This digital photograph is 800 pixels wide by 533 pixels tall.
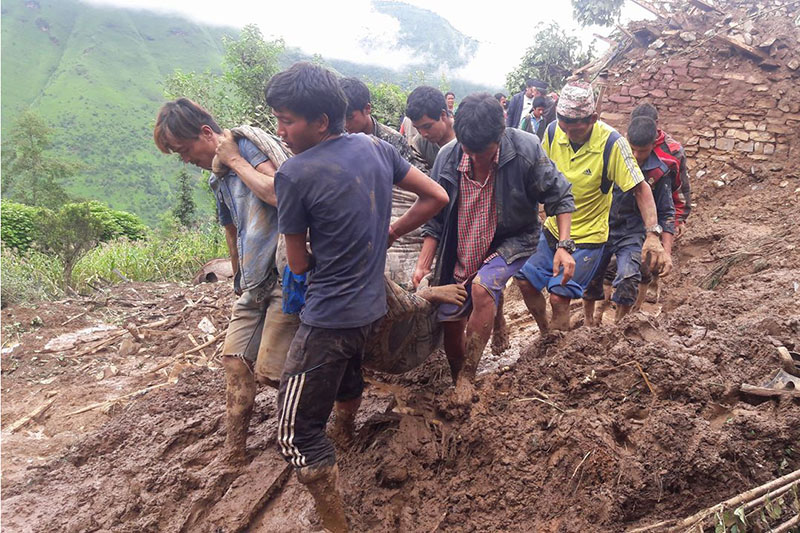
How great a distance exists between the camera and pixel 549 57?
589 inches

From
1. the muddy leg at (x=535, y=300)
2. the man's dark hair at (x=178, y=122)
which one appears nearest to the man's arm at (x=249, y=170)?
the man's dark hair at (x=178, y=122)

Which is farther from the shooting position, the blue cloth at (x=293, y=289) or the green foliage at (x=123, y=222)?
the green foliage at (x=123, y=222)

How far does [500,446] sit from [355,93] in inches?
88.3

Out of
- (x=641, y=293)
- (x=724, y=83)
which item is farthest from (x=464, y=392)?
(x=724, y=83)

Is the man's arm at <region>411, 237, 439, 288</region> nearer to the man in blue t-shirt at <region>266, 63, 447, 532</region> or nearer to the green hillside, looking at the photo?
the man in blue t-shirt at <region>266, 63, 447, 532</region>

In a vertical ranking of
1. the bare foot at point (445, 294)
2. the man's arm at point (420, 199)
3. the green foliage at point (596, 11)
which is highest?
the green foliage at point (596, 11)

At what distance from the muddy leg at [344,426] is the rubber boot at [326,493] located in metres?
0.53

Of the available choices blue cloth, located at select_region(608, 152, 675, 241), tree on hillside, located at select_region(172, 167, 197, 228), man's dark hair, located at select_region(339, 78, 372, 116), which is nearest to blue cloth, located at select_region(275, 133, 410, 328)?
man's dark hair, located at select_region(339, 78, 372, 116)

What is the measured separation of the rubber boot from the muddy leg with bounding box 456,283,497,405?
91 centimetres

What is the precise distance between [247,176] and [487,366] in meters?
2.16

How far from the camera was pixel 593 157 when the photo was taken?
3.50 m

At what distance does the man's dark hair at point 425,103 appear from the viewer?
3461 mm

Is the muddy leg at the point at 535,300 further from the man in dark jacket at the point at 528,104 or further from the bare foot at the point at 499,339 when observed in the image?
the man in dark jacket at the point at 528,104

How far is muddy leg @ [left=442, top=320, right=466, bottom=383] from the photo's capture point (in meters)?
3.13
